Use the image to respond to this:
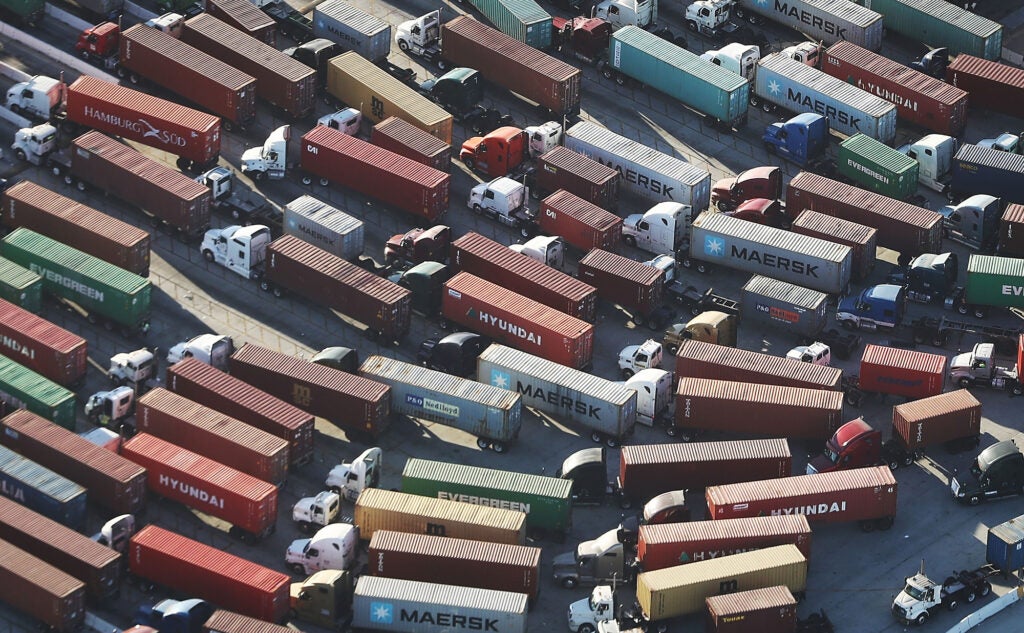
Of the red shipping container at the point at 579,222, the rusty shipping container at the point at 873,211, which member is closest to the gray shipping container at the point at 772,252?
the rusty shipping container at the point at 873,211

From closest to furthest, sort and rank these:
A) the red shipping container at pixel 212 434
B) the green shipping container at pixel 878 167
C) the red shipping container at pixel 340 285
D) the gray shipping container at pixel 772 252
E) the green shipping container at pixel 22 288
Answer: the red shipping container at pixel 212 434 → the green shipping container at pixel 22 288 → the red shipping container at pixel 340 285 → the gray shipping container at pixel 772 252 → the green shipping container at pixel 878 167

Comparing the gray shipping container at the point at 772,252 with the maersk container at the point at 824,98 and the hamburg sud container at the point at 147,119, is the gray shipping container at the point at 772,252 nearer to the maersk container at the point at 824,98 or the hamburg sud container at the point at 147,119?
the maersk container at the point at 824,98

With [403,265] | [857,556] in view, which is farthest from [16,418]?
[857,556]

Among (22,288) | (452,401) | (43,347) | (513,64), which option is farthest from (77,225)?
(513,64)

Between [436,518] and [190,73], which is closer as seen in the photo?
[436,518]

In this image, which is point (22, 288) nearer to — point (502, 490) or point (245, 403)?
point (245, 403)

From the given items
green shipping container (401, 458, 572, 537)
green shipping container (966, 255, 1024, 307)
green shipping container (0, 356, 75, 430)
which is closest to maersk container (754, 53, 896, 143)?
green shipping container (966, 255, 1024, 307)

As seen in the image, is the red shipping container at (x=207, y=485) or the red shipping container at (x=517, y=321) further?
the red shipping container at (x=517, y=321)
